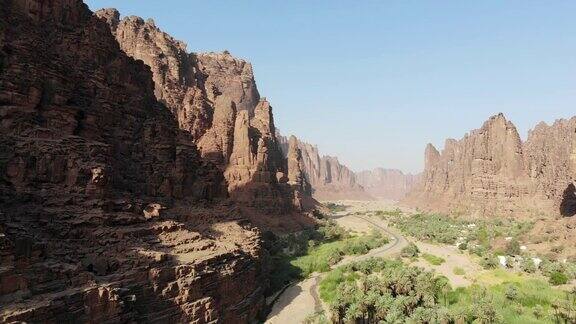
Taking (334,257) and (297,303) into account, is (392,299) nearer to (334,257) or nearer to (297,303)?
(297,303)

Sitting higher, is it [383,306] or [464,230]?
[464,230]

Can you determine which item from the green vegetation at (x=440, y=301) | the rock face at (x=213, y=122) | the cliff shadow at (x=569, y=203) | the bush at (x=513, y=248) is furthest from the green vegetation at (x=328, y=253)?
the cliff shadow at (x=569, y=203)

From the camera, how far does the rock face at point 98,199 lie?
24.2 m

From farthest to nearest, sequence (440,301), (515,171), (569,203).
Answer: (515,171) < (569,203) < (440,301)

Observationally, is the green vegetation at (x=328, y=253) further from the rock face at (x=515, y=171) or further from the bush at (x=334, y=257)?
the rock face at (x=515, y=171)

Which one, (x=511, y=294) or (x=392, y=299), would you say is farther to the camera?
(x=511, y=294)

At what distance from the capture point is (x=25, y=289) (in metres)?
22.1

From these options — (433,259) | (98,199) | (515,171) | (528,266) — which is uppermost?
(515,171)

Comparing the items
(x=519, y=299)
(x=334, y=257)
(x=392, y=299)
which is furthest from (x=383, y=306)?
(x=334, y=257)

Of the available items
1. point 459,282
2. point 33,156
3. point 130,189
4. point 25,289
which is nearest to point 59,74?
point 33,156

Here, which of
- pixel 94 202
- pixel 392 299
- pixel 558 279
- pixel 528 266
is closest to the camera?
pixel 94 202

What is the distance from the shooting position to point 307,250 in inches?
2756

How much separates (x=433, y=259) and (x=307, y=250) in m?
18.6

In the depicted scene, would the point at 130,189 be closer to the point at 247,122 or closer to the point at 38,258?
the point at 38,258
